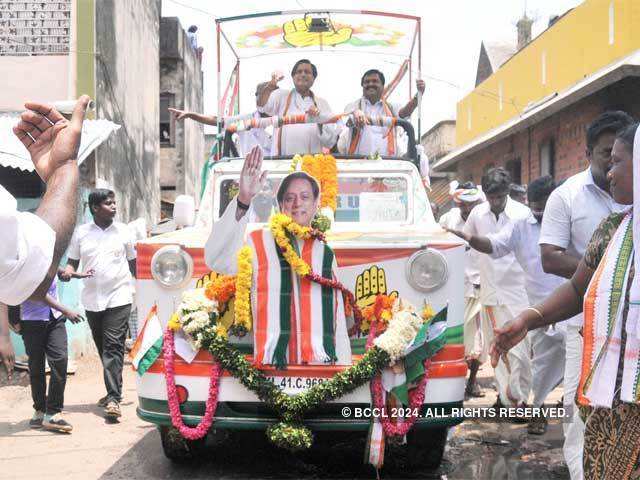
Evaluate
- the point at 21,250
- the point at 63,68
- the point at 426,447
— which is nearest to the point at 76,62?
the point at 63,68

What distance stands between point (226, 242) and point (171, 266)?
1.25ft

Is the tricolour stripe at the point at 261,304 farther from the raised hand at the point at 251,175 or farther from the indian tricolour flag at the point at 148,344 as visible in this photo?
the indian tricolour flag at the point at 148,344

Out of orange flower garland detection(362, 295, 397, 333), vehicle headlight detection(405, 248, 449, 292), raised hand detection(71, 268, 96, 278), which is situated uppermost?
vehicle headlight detection(405, 248, 449, 292)

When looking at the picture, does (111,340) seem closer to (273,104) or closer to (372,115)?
(273,104)

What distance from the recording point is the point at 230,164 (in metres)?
5.68

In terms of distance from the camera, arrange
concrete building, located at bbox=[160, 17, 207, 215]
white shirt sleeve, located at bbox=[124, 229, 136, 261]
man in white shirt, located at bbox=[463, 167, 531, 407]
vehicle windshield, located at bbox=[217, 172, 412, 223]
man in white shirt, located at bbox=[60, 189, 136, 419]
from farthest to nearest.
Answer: concrete building, located at bbox=[160, 17, 207, 215], white shirt sleeve, located at bbox=[124, 229, 136, 261], man in white shirt, located at bbox=[60, 189, 136, 419], man in white shirt, located at bbox=[463, 167, 531, 407], vehicle windshield, located at bbox=[217, 172, 412, 223]

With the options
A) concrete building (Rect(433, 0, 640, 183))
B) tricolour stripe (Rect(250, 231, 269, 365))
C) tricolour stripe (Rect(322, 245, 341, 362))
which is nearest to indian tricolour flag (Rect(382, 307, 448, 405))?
tricolour stripe (Rect(322, 245, 341, 362))

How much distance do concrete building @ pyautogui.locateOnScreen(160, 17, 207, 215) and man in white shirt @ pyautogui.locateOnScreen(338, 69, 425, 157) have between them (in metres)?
10.7

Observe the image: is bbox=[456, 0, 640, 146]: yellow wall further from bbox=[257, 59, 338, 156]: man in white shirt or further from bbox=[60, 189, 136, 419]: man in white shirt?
bbox=[60, 189, 136, 419]: man in white shirt

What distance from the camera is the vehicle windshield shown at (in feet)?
17.7

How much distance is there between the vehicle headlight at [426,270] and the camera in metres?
4.14

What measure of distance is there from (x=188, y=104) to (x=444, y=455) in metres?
14.6

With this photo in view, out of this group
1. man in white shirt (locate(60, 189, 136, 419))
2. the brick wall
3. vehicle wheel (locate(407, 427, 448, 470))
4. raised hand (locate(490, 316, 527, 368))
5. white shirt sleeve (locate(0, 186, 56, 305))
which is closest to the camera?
white shirt sleeve (locate(0, 186, 56, 305))

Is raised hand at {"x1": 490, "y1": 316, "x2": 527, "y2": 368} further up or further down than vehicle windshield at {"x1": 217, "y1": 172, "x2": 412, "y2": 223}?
further down
